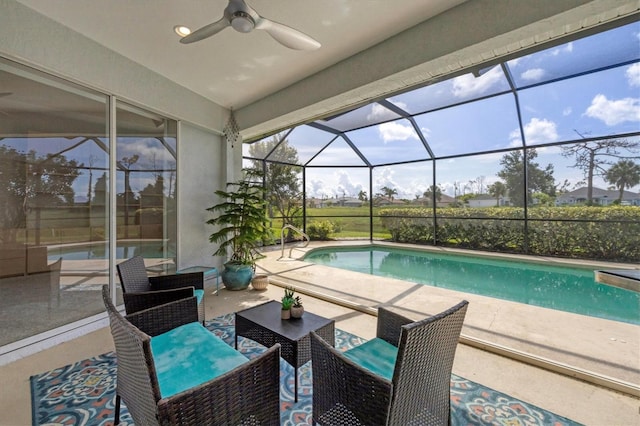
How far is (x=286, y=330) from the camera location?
206cm

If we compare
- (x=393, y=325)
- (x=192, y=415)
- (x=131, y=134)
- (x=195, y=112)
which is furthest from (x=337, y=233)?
(x=192, y=415)

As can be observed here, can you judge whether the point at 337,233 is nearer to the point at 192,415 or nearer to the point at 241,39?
the point at 241,39

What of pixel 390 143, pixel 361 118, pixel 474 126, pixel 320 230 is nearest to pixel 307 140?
pixel 361 118

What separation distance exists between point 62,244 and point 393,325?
3476 millimetres

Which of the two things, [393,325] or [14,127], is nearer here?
[393,325]

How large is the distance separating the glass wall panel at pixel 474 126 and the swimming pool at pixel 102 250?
246 inches

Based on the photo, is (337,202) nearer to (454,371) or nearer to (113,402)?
(454,371)

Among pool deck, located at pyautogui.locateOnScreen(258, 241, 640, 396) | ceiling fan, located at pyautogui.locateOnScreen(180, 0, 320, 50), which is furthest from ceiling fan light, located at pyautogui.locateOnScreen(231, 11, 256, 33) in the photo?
pool deck, located at pyautogui.locateOnScreen(258, 241, 640, 396)

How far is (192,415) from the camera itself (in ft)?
3.60

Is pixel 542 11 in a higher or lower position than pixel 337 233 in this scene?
higher

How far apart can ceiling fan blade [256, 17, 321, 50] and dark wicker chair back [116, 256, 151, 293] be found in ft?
8.25

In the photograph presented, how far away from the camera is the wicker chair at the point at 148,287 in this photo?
2230mm

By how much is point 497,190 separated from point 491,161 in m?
0.86

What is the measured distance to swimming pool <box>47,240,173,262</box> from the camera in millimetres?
2895
